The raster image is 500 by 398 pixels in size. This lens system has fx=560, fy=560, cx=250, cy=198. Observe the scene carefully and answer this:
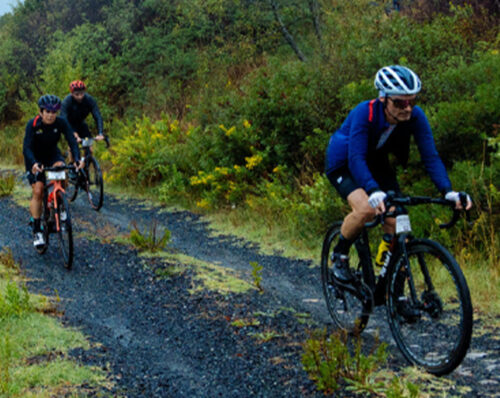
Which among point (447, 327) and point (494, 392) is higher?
point (447, 327)

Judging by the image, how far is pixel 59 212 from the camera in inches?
315

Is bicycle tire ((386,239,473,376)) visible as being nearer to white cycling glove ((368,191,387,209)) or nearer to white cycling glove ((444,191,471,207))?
white cycling glove ((444,191,471,207))

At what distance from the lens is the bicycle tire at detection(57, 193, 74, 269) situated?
7714mm

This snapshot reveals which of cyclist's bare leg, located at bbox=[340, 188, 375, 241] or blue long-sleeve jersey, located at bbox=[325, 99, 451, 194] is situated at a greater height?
blue long-sleeve jersey, located at bbox=[325, 99, 451, 194]

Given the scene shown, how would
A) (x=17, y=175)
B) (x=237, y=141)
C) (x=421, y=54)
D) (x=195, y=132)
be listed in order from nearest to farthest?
(x=421, y=54)
(x=237, y=141)
(x=195, y=132)
(x=17, y=175)

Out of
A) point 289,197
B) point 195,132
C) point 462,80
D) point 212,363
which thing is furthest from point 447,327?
point 195,132

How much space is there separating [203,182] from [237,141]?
1086 millimetres

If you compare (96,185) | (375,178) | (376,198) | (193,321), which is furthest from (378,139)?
(96,185)

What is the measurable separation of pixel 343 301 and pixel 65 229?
14.3 ft

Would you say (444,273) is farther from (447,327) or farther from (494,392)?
(494,392)

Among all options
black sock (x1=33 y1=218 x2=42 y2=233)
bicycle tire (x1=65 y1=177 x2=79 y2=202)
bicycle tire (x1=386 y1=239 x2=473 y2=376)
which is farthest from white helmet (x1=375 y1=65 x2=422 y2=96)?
bicycle tire (x1=65 y1=177 x2=79 y2=202)

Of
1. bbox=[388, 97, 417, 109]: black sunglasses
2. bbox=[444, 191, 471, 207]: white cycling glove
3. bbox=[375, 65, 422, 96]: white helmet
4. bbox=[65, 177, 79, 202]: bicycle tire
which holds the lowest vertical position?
bbox=[65, 177, 79, 202]: bicycle tire

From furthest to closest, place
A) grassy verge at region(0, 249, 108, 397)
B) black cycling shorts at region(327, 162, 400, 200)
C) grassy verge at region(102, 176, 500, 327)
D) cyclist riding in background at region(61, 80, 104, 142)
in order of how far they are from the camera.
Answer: cyclist riding in background at region(61, 80, 104, 142)
grassy verge at region(102, 176, 500, 327)
black cycling shorts at region(327, 162, 400, 200)
grassy verge at region(0, 249, 108, 397)

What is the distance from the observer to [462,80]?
7.95 metres
